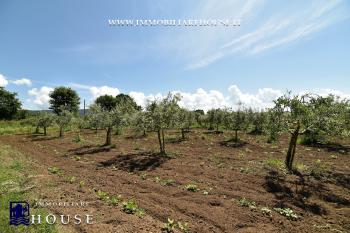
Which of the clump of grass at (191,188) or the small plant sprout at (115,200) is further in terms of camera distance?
the clump of grass at (191,188)

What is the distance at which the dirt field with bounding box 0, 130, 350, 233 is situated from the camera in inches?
308

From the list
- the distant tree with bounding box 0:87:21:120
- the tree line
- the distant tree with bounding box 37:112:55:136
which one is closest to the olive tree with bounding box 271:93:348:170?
the tree line

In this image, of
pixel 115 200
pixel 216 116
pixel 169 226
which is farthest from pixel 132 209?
pixel 216 116

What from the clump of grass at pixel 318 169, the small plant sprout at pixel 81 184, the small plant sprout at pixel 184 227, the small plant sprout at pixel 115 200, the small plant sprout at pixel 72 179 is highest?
the small plant sprout at pixel 72 179

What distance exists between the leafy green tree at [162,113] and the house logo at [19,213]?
12.0m

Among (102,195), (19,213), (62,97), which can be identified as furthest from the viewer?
(62,97)

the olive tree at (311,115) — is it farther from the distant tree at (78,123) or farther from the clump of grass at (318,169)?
the distant tree at (78,123)

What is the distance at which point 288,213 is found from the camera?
870 cm

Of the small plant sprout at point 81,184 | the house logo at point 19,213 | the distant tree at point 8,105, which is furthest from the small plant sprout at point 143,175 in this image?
the distant tree at point 8,105

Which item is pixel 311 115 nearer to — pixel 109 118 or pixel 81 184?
pixel 81 184

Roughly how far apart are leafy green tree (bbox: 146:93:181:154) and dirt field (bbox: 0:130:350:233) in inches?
116

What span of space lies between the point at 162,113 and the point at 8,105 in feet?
206

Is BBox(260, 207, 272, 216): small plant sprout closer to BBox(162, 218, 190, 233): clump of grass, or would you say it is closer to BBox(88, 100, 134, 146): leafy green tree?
BBox(162, 218, 190, 233): clump of grass

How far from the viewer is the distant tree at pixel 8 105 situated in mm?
63406
